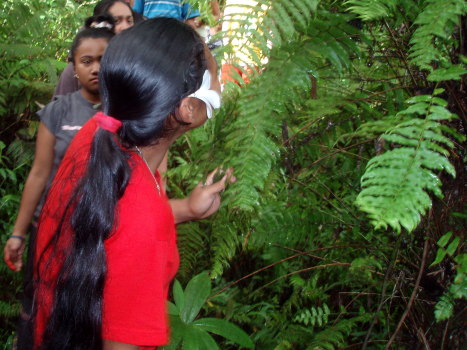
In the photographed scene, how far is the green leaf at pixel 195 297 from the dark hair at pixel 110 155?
0.82 metres

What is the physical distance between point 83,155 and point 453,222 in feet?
3.12

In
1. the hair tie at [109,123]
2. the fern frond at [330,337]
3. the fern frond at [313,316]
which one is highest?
the hair tie at [109,123]

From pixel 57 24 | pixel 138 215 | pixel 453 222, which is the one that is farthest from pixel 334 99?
pixel 57 24

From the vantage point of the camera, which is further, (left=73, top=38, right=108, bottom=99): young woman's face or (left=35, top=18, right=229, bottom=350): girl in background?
(left=73, top=38, right=108, bottom=99): young woman's face

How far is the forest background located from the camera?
0.97 metres

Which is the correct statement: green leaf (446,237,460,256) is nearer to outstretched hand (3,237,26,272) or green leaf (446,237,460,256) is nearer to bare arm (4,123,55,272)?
bare arm (4,123,55,272)

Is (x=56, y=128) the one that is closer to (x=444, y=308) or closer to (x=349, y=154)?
(x=349, y=154)

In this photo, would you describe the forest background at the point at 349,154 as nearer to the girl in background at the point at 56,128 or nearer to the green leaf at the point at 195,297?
the green leaf at the point at 195,297

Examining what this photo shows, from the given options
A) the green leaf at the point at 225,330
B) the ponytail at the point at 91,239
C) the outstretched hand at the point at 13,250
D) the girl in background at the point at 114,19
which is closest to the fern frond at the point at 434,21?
the ponytail at the point at 91,239

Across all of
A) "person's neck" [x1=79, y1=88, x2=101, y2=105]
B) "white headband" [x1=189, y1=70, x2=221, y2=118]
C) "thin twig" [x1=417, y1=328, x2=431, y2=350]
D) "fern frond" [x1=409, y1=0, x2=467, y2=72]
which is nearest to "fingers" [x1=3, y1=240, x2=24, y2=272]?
"person's neck" [x1=79, y1=88, x2=101, y2=105]

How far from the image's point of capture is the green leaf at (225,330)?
5.84 ft

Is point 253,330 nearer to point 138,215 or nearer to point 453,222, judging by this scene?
point 453,222

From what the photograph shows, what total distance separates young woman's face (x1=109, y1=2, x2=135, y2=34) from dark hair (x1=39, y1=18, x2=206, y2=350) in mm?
1286

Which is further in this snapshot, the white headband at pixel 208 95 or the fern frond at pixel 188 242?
the fern frond at pixel 188 242
